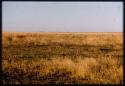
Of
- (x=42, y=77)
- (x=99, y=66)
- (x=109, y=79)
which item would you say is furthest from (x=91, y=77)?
(x=99, y=66)

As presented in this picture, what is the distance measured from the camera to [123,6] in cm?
213

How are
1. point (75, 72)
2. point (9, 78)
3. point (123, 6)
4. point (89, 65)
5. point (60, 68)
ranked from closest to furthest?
point (123, 6)
point (9, 78)
point (75, 72)
point (60, 68)
point (89, 65)

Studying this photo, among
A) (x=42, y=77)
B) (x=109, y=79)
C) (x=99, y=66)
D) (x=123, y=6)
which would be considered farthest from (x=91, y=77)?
(x=123, y=6)

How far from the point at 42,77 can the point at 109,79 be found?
101 cm

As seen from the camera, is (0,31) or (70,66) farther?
(70,66)

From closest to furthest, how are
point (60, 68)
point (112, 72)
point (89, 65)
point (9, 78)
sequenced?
point (9, 78), point (112, 72), point (60, 68), point (89, 65)

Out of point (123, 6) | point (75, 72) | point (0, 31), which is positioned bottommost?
point (75, 72)

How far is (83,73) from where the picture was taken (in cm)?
509

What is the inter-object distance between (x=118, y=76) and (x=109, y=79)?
147 mm

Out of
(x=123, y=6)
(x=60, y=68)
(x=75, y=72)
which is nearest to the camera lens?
(x=123, y=6)

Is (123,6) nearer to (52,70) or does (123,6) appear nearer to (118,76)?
(118,76)

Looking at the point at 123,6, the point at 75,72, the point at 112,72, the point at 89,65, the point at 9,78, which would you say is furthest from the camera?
the point at 89,65

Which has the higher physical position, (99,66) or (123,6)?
(123,6)

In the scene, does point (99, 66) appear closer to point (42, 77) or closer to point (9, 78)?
point (42, 77)
